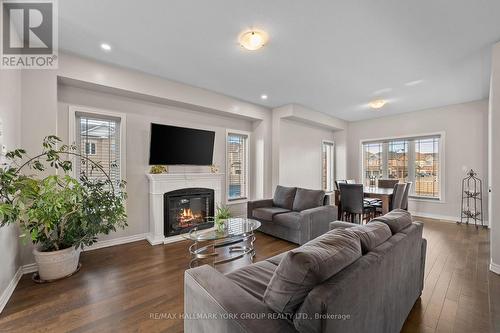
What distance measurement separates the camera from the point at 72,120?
322 centimetres

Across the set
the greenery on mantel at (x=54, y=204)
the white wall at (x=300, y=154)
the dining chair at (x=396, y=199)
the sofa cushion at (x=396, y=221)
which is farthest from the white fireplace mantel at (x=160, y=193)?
the dining chair at (x=396, y=199)

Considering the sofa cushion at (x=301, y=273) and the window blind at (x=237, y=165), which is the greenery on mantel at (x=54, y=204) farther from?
the window blind at (x=237, y=165)

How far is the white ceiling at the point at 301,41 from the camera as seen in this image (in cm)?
214

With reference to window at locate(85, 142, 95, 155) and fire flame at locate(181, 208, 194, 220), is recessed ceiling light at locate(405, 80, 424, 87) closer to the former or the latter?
fire flame at locate(181, 208, 194, 220)

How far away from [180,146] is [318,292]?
3705 millimetres

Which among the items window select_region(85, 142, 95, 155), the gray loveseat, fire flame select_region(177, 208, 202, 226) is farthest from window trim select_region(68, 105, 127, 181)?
the gray loveseat

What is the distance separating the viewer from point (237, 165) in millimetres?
5336

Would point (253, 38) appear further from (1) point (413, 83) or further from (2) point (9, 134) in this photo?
(1) point (413, 83)

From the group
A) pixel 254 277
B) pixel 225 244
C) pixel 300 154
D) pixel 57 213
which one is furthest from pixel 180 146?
pixel 300 154

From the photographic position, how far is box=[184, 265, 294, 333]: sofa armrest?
1031 mm

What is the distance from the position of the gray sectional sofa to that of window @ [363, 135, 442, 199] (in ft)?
17.6

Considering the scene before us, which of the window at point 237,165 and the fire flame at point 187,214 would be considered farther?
the window at point 237,165

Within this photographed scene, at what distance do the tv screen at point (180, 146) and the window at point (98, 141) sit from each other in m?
0.52

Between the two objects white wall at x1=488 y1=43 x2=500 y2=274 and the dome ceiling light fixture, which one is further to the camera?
white wall at x1=488 y1=43 x2=500 y2=274
